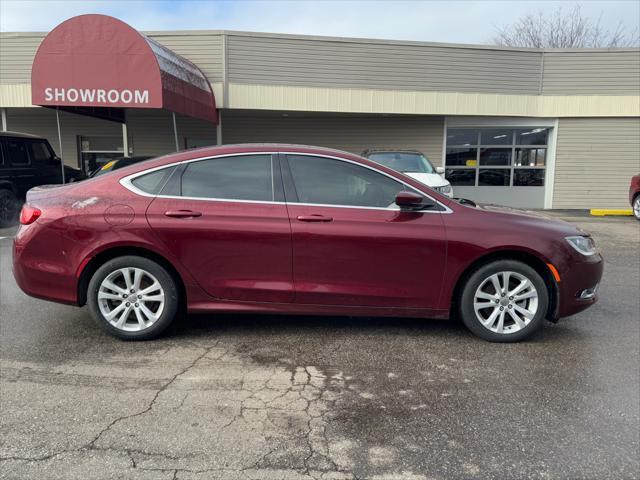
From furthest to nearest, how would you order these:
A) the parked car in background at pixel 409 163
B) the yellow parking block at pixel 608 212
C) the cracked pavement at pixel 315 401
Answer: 1. the yellow parking block at pixel 608 212
2. the parked car in background at pixel 409 163
3. the cracked pavement at pixel 315 401

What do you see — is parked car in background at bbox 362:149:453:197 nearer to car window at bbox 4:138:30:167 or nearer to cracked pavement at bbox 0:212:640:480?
cracked pavement at bbox 0:212:640:480

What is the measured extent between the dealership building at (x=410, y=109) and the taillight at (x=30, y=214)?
905cm

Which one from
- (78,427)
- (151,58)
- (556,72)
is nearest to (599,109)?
(556,72)

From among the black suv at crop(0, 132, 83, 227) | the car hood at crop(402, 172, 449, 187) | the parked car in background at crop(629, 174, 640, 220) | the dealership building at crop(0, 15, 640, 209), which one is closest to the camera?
the car hood at crop(402, 172, 449, 187)

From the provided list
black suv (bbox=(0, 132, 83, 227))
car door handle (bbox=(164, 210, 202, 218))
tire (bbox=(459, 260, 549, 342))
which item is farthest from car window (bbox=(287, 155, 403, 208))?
black suv (bbox=(0, 132, 83, 227))

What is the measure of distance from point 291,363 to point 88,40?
905 cm

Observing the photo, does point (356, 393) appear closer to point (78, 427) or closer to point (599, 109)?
point (78, 427)

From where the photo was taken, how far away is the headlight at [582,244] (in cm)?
410

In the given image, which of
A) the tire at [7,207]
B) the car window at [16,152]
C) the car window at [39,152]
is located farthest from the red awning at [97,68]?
the tire at [7,207]

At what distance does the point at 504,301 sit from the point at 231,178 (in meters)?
2.55

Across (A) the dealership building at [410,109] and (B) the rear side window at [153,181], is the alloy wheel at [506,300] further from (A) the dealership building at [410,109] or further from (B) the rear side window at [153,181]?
(A) the dealership building at [410,109]

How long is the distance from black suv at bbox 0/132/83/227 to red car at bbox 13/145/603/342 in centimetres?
695

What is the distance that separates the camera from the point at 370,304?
4.07 meters

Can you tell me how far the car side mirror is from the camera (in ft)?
13.0
